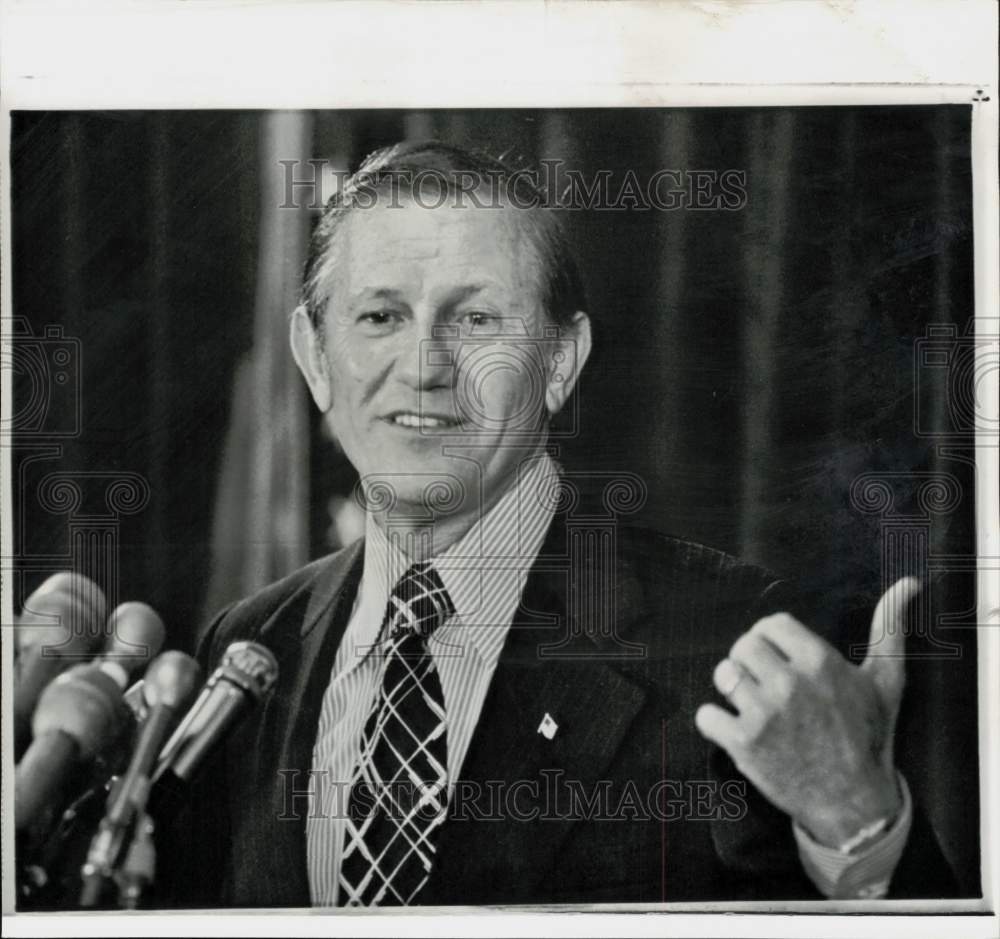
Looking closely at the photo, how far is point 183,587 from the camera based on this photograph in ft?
7.25

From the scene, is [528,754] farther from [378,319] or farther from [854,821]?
[378,319]

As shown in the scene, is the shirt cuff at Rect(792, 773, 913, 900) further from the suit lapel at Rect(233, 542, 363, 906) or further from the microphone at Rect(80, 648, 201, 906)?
the microphone at Rect(80, 648, 201, 906)

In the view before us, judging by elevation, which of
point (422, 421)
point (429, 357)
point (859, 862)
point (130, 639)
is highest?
point (429, 357)

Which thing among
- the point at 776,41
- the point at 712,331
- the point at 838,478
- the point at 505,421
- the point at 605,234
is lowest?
the point at 838,478

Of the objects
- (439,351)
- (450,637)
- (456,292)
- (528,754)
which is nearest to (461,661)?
(450,637)

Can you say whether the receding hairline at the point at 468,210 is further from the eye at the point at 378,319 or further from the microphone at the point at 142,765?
the microphone at the point at 142,765

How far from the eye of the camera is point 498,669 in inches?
86.5

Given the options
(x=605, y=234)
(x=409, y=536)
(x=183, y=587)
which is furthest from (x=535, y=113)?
(x=183, y=587)

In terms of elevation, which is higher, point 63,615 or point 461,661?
point 63,615

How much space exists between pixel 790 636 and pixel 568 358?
825 millimetres

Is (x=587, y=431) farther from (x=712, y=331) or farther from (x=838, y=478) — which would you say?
(x=838, y=478)

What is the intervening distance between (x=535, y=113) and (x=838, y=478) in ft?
3.63

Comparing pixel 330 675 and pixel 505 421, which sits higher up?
pixel 505 421

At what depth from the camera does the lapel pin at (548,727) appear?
219 centimetres
